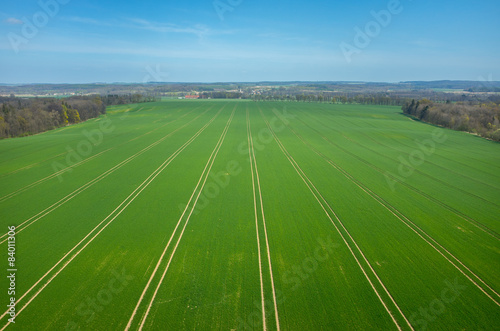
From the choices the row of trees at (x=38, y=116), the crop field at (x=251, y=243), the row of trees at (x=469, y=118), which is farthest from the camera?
the row of trees at (x=38, y=116)

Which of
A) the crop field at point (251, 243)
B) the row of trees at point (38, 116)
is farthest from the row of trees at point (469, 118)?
the row of trees at point (38, 116)

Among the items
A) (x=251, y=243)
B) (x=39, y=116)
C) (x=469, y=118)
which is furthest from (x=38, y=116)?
(x=469, y=118)

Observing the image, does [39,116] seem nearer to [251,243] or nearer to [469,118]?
[251,243]

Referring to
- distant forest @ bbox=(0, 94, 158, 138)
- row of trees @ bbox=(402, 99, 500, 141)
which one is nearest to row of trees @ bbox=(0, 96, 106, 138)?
distant forest @ bbox=(0, 94, 158, 138)

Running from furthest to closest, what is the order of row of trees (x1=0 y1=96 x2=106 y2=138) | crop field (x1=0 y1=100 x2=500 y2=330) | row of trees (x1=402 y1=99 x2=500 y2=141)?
row of trees (x1=0 y1=96 x2=106 y2=138), row of trees (x1=402 y1=99 x2=500 y2=141), crop field (x1=0 y1=100 x2=500 y2=330)

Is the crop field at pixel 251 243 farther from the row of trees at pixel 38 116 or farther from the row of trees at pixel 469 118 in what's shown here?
the row of trees at pixel 38 116

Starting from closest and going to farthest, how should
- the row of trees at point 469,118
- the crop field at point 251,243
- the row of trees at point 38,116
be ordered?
the crop field at point 251,243, the row of trees at point 469,118, the row of trees at point 38,116

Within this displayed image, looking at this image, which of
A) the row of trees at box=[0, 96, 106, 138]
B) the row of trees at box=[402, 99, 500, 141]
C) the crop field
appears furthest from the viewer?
the row of trees at box=[0, 96, 106, 138]

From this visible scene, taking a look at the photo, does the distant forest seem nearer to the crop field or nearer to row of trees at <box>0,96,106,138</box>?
row of trees at <box>0,96,106,138</box>

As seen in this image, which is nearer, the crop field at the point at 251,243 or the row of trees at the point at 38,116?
the crop field at the point at 251,243
